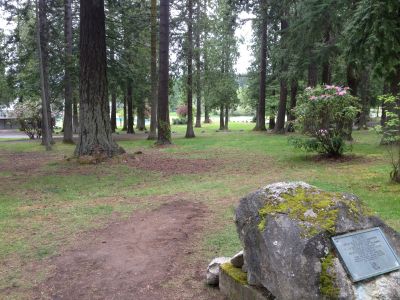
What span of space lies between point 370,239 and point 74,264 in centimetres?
302

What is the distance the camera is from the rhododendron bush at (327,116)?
35.7ft

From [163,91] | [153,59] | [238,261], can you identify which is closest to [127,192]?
[238,261]

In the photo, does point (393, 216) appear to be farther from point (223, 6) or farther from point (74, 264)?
point (223, 6)

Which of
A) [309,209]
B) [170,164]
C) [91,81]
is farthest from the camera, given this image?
[91,81]

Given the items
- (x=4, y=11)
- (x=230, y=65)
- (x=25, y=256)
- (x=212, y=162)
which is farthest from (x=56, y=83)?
(x=25, y=256)

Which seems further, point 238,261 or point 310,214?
point 238,261

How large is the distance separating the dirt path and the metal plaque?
1.27 metres

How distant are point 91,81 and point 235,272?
33.1ft

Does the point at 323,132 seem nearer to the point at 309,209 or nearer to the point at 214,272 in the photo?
the point at 214,272

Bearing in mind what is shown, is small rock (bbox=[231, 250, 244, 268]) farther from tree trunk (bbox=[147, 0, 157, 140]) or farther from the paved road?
the paved road

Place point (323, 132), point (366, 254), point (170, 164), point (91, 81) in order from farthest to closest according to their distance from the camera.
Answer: point (91, 81) < point (170, 164) < point (323, 132) < point (366, 254)

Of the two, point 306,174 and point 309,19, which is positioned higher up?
point 309,19

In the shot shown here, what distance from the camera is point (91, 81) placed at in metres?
12.5

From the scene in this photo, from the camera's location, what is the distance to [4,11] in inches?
668
